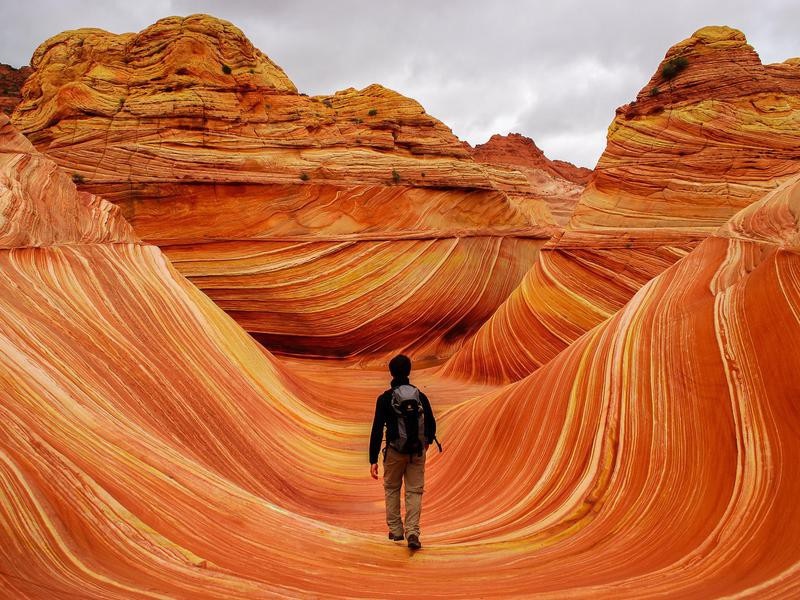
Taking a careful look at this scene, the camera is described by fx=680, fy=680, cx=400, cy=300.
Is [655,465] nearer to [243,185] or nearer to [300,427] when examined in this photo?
[300,427]

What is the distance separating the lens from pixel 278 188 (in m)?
15.4

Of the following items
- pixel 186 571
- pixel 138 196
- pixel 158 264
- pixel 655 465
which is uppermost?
pixel 138 196

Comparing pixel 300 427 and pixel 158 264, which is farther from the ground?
pixel 158 264

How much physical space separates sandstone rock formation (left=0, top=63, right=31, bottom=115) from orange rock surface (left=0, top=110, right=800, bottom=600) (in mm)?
22460

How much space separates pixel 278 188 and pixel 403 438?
12048mm

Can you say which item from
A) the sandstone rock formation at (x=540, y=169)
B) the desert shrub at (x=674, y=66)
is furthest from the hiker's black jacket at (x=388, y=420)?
the sandstone rock formation at (x=540, y=169)

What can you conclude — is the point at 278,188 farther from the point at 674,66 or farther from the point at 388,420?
the point at 388,420

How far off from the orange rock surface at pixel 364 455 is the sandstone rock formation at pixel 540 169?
95.6 feet

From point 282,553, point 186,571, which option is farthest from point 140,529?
point 282,553

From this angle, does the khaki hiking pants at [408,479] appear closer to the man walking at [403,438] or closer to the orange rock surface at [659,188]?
the man walking at [403,438]

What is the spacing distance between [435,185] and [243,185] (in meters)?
4.76

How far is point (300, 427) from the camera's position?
870cm

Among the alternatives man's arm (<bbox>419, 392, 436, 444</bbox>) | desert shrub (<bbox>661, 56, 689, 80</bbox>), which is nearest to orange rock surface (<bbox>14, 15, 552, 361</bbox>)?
desert shrub (<bbox>661, 56, 689, 80</bbox>)

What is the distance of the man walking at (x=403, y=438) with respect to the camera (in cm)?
419
